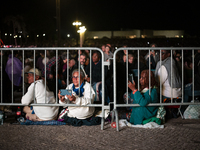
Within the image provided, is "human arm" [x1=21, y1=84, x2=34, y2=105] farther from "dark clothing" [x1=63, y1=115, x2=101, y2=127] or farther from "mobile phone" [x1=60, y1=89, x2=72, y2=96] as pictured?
"dark clothing" [x1=63, y1=115, x2=101, y2=127]

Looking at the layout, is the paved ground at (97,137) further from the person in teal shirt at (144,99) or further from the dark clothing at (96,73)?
the dark clothing at (96,73)

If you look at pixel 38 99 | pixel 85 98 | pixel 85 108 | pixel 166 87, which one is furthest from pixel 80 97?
pixel 166 87

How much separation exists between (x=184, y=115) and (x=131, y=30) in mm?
59053

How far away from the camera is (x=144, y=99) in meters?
6.00

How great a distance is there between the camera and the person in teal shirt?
6004 millimetres

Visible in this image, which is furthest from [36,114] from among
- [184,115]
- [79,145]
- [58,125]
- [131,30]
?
[131,30]

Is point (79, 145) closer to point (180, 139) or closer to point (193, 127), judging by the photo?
point (180, 139)

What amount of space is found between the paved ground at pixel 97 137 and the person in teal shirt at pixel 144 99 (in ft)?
1.40

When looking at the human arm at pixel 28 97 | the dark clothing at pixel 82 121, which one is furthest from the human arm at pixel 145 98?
the human arm at pixel 28 97

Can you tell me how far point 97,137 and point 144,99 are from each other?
1.42 metres

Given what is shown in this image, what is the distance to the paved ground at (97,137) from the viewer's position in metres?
4.67

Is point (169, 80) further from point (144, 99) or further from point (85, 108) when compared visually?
point (85, 108)

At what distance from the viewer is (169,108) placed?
705 centimetres

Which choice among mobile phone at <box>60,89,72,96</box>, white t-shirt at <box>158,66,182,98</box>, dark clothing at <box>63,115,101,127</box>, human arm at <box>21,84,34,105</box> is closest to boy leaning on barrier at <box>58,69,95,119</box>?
dark clothing at <box>63,115,101,127</box>
